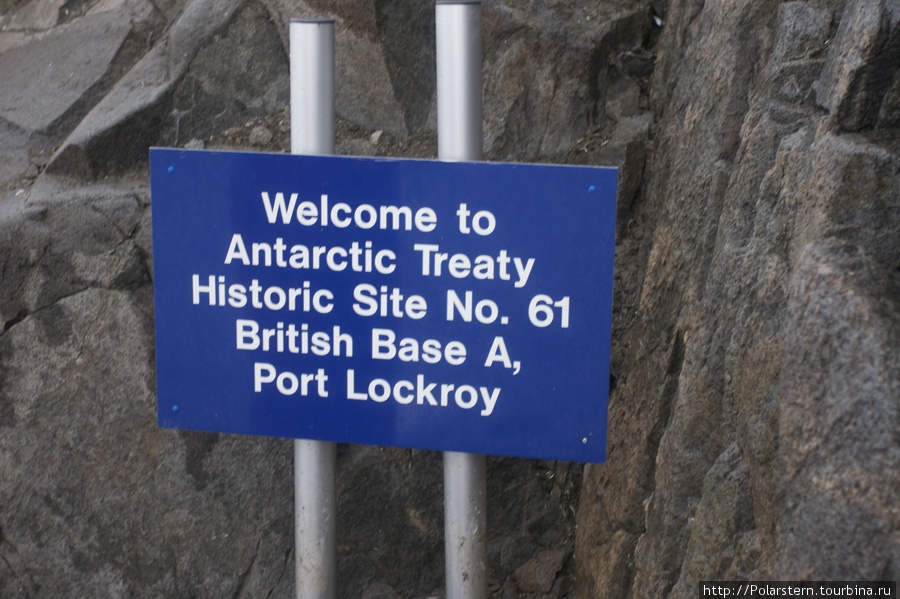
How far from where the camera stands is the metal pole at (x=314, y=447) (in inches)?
86.1

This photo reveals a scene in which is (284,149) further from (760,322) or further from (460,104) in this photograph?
(760,322)

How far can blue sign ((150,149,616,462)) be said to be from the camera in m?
2.06

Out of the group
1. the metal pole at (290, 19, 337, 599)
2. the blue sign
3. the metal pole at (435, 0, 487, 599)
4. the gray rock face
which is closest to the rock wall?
the gray rock face

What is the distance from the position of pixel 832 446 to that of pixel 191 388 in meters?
1.45

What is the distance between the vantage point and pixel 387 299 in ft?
7.02

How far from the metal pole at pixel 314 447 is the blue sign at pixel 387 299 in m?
0.11

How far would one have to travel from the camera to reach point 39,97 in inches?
133

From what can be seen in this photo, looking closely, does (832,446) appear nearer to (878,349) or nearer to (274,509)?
(878,349)

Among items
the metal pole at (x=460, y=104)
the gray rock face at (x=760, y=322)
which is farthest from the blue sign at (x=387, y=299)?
the gray rock face at (x=760, y=322)

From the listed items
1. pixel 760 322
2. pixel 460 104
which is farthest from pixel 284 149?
pixel 760 322

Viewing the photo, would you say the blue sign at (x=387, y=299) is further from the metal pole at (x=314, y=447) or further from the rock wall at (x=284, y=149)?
the rock wall at (x=284, y=149)

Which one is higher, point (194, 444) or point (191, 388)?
point (191, 388)

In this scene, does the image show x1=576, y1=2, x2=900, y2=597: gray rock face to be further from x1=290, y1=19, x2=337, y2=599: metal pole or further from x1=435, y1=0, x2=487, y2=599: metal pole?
x1=290, y1=19, x2=337, y2=599: metal pole

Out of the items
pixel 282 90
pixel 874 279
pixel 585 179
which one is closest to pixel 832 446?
pixel 874 279
